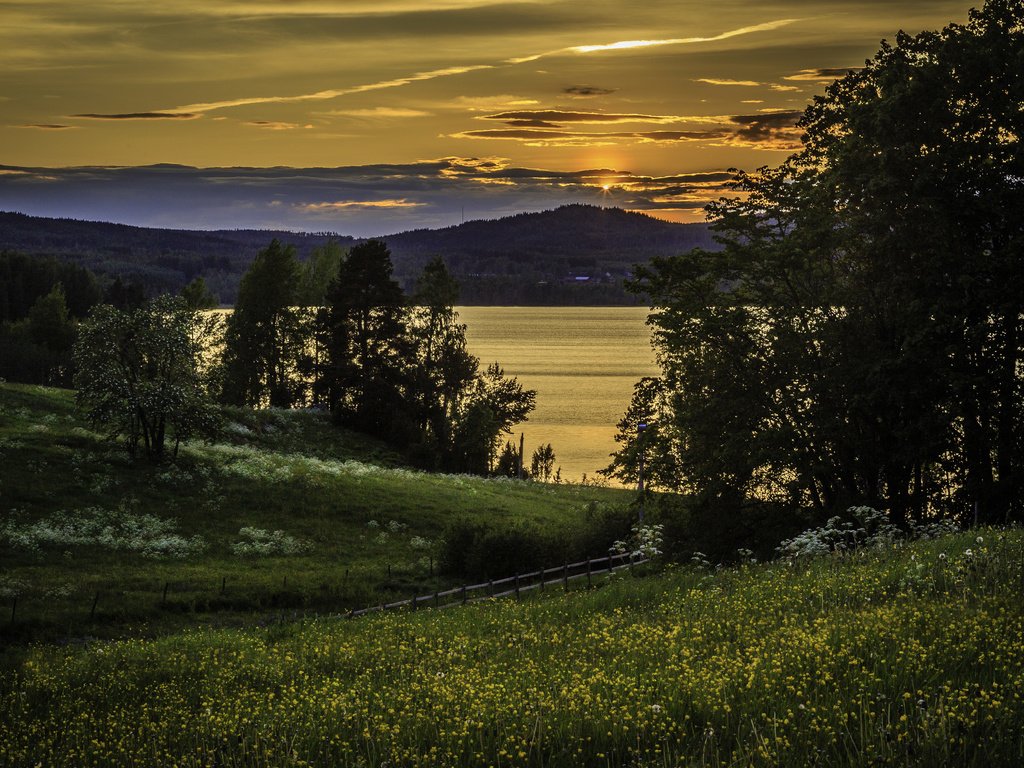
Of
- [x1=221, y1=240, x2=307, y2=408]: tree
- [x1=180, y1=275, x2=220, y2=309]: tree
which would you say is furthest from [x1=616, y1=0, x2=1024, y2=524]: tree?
[x1=180, y1=275, x2=220, y2=309]: tree

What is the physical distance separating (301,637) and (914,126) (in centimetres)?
2260

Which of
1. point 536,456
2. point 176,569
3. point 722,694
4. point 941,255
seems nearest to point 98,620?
point 176,569

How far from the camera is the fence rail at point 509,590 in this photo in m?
29.2

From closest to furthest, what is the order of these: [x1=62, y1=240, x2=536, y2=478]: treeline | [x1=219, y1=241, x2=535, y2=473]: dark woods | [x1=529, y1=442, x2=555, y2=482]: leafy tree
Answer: [x1=62, y1=240, x2=536, y2=478]: treeline < [x1=219, y1=241, x2=535, y2=473]: dark woods < [x1=529, y1=442, x2=555, y2=482]: leafy tree

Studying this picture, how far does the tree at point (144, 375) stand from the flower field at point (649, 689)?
1156 inches

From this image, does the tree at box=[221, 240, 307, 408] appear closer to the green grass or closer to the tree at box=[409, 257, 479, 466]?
the tree at box=[409, 257, 479, 466]

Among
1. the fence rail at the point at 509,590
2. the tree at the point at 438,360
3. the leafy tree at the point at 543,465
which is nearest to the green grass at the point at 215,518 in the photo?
the fence rail at the point at 509,590

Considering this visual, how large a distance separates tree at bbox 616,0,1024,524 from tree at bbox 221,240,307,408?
67.2m

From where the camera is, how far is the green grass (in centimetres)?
2938

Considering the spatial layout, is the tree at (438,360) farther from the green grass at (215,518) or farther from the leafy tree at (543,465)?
the green grass at (215,518)

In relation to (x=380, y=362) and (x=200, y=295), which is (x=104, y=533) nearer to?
(x=380, y=362)

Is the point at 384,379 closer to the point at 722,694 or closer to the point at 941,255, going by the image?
the point at 941,255

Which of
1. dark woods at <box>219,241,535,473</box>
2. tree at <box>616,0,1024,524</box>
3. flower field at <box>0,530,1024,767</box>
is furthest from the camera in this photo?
dark woods at <box>219,241,535,473</box>

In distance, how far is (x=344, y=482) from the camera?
170 feet
